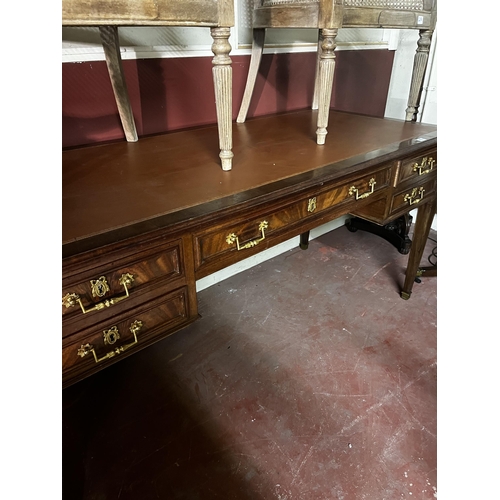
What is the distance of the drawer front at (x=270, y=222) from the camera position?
1031mm

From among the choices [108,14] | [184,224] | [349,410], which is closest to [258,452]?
[349,410]

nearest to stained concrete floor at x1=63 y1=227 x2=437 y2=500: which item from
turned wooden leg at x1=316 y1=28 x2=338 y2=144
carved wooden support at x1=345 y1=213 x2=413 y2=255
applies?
carved wooden support at x1=345 y1=213 x2=413 y2=255

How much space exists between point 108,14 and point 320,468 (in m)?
1.49

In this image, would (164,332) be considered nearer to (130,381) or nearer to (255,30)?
(130,381)

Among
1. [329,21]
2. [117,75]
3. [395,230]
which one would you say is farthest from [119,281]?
[395,230]

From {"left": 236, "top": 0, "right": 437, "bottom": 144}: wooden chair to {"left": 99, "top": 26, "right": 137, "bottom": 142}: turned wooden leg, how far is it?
23.5 inches

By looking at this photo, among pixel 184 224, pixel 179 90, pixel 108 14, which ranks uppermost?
pixel 108 14

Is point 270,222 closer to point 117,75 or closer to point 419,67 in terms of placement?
point 117,75

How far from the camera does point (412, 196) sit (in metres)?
1.73

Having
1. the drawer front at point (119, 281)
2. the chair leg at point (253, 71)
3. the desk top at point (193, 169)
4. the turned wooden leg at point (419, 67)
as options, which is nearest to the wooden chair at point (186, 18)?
the desk top at point (193, 169)

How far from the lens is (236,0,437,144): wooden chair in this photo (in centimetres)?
132

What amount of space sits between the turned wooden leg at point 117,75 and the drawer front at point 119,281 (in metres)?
0.79

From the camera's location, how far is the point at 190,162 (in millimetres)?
1297
